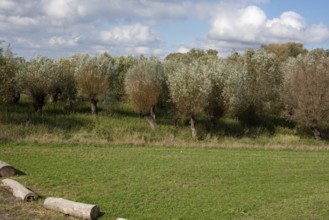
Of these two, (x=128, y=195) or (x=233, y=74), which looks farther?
(x=233, y=74)

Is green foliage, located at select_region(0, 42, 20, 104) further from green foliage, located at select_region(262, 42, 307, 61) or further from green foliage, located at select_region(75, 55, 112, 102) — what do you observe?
green foliage, located at select_region(262, 42, 307, 61)

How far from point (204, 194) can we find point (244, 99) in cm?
2703

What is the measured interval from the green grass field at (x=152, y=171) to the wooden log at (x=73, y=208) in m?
0.24

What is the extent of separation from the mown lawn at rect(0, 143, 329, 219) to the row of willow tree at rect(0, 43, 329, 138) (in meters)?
10.2

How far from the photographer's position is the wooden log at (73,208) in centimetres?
1113

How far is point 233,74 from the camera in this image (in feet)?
125

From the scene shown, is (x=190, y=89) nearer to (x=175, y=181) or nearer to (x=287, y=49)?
(x=175, y=181)

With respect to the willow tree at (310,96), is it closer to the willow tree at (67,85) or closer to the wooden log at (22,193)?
the willow tree at (67,85)

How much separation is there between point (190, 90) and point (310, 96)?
38.3 ft

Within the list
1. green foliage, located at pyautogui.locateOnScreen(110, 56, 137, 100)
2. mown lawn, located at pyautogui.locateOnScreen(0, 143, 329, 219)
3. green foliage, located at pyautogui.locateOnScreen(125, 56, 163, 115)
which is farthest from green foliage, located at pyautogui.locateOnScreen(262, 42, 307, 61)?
mown lawn, located at pyautogui.locateOnScreen(0, 143, 329, 219)

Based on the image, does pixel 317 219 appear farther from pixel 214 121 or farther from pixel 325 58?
pixel 325 58

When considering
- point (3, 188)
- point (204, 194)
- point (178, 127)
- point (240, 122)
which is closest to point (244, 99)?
point (240, 122)

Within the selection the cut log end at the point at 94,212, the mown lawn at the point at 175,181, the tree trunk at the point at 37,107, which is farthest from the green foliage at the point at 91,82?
the cut log end at the point at 94,212

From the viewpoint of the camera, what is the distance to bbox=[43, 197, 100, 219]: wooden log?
36.5ft
